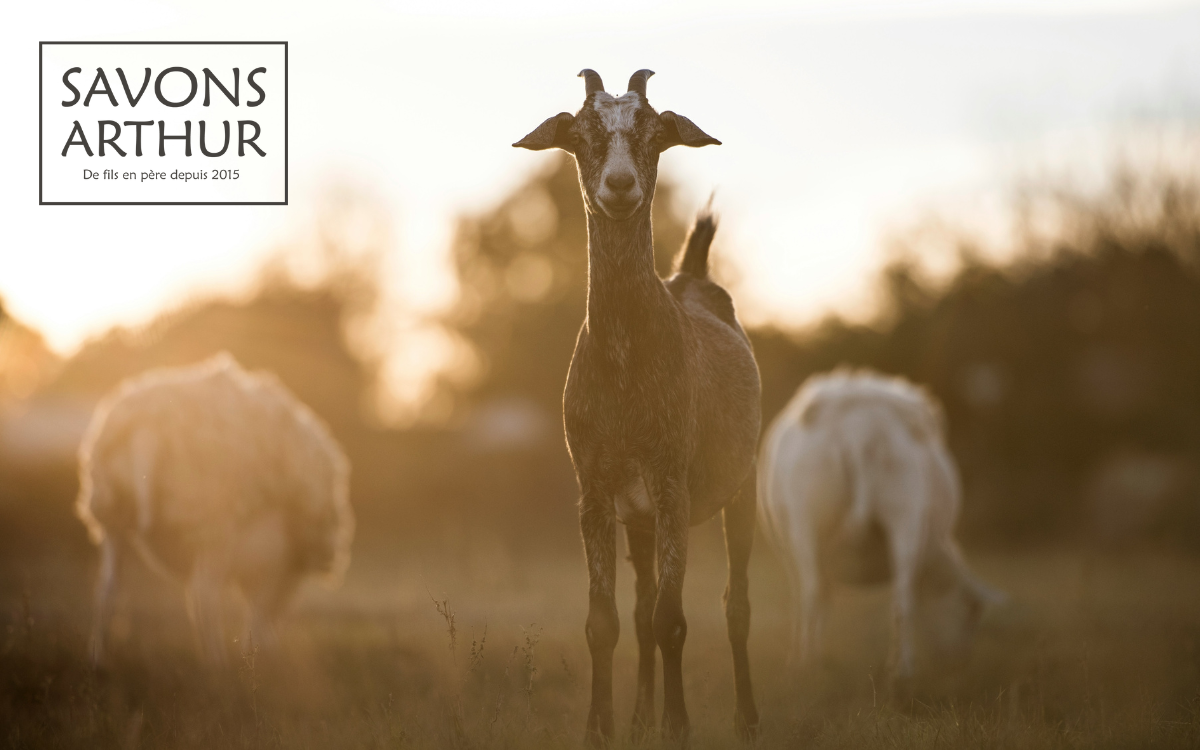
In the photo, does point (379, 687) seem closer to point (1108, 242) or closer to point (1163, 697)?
point (1163, 697)

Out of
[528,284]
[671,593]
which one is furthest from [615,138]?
[528,284]

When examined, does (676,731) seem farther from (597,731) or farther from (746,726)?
(746,726)

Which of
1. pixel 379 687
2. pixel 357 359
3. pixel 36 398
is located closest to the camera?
pixel 379 687

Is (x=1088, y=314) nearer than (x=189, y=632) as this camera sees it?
No

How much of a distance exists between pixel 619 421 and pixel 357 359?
27.5m

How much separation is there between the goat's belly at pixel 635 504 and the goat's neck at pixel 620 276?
713 mm

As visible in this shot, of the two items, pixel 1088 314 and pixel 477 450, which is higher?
pixel 1088 314

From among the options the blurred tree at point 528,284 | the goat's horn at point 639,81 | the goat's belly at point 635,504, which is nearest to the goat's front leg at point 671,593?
the goat's belly at point 635,504

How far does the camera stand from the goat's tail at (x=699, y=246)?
6.66 metres

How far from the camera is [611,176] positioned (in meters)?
4.35

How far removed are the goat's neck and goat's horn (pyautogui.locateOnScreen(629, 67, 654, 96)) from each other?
61 cm

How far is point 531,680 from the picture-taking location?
4805 millimetres

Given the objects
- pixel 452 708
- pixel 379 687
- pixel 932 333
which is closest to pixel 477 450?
pixel 932 333

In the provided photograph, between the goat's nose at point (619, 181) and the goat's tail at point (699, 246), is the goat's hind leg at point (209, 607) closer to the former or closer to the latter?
the goat's tail at point (699, 246)
